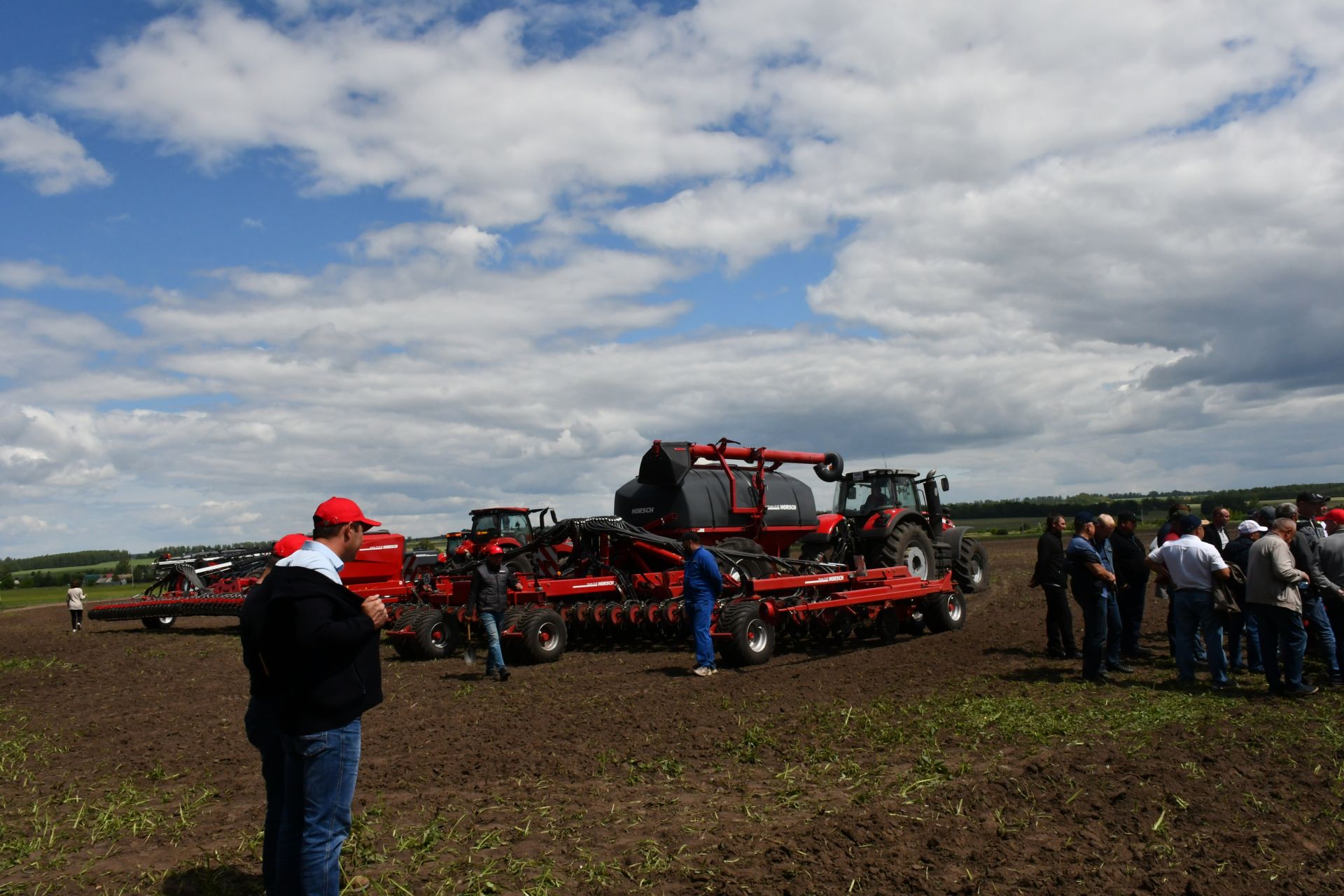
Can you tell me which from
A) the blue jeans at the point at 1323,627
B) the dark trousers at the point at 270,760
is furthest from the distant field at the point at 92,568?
the blue jeans at the point at 1323,627

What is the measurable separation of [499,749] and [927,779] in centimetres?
341

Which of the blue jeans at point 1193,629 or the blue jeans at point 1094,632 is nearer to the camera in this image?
the blue jeans at point 1193,629

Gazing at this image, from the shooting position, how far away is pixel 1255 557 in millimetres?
8742

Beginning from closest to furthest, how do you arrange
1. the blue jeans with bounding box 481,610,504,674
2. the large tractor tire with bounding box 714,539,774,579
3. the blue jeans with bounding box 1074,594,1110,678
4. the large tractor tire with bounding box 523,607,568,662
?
1. the blue jeans with bounding box 1074,594,1110,678
2. the blue jeans with bounding box 481,610,504,674
3. the large tractor tire with bounding box 523,607,568,662
4. the large tractor tire with bounding box 714,539,774,579

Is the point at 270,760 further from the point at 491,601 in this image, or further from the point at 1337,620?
the point at 1337,620

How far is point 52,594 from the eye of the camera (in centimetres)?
5112

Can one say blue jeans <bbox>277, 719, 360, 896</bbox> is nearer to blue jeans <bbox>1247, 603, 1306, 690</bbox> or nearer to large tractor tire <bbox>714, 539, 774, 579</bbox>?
blue jeans <bbox>1247, 603, 1306, 690</bbox>

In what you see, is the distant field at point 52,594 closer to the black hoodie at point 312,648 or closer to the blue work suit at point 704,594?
the blue work suit at point 704,594

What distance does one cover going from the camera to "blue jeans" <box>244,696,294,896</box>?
4379mm

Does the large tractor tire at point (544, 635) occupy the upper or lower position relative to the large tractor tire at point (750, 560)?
lower

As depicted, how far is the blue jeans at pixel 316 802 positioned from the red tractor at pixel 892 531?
→ 11251mm

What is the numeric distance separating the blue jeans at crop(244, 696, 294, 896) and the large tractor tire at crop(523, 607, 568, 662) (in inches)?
320

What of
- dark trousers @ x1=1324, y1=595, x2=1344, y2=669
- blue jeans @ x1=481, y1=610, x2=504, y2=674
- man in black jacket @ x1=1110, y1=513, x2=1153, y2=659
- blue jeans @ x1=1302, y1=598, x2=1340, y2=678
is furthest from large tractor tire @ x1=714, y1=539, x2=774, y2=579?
dark trousers @ x1=1324, y1=595, x2=1344, y2=669

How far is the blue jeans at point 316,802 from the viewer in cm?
390
